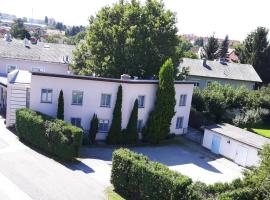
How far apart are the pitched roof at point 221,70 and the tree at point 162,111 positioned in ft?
83.4

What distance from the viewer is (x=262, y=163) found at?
80.1 ft

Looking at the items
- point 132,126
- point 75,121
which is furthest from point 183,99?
point 75,121

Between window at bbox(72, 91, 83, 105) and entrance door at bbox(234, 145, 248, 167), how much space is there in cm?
1706

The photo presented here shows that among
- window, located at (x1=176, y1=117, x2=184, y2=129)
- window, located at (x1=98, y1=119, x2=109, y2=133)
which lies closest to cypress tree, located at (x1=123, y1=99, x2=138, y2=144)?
window, located at (x1=98, y1=119, x2=109, y2=133)

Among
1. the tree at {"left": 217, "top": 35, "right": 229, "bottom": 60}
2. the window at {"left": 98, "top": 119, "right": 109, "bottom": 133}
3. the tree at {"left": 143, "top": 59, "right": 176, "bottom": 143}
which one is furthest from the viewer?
the tree at {"left": 217, "top": 35, "right": 229, "bottom": 60}

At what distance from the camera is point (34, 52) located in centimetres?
5578

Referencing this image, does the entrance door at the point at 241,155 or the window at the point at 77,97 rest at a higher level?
the window at the point at 77,97

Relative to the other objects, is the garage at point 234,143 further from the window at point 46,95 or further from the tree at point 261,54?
the tree at point 261,54

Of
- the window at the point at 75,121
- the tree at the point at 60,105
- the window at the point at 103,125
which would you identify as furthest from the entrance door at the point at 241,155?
the tree at the point at 60,105

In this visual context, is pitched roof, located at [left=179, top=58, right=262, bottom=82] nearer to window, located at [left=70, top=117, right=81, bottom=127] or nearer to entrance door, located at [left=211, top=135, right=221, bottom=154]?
entrance door, located at [left=211, top=135, right=221, bottom=154]

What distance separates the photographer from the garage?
3728 cm

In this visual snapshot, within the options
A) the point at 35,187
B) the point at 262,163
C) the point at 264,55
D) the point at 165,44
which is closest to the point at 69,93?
the point at 35,187

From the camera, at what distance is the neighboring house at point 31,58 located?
53062 millimetres

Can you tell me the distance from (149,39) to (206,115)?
13.1 metres
